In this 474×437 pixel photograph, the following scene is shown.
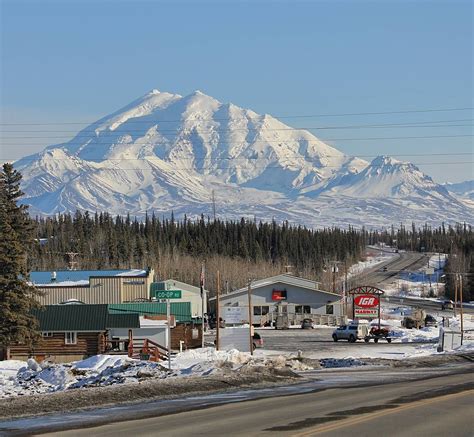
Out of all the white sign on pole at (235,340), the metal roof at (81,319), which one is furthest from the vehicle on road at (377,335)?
the metal roof at (81,319)

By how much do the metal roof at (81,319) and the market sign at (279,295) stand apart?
191 ft

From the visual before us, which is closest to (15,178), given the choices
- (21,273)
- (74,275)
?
(21,273)

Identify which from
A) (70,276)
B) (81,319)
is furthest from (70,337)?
(70,276)

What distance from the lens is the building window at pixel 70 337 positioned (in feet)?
210

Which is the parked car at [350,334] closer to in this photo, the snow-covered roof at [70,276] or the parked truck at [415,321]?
the parked truck at [415,321]

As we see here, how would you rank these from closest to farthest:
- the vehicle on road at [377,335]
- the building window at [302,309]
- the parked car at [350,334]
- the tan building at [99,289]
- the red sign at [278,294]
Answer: the vehicle on road at [377,335], the parked car at [350,334], the tan building at [99,289], the building window at [302,309], the red sign at [278,294]

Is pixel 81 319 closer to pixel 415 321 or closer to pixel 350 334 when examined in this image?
pixel 350 334

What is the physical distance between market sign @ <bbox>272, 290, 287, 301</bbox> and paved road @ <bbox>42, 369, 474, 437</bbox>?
92.7 metres

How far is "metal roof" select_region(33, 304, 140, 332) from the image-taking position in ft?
208

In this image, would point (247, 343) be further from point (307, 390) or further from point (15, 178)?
point (307, 390)

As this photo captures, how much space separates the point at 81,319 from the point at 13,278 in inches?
404

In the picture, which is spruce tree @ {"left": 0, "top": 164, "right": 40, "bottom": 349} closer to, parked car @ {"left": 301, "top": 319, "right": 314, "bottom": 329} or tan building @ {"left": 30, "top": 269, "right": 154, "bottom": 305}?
tan building @ {"left": 30, "top": 269, "right": 154, "bottom": 305}

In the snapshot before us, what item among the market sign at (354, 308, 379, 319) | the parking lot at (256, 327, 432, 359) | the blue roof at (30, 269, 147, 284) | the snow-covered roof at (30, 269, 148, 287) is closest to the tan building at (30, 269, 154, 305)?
the snow-covered roof at (30, 269, 148, 287)

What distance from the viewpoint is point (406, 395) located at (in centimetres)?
2834
